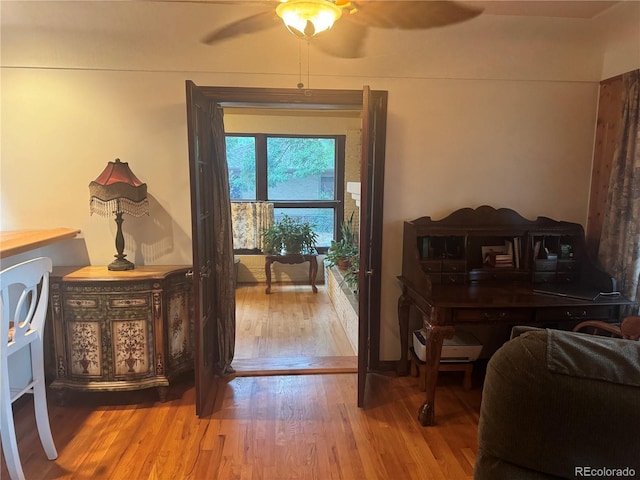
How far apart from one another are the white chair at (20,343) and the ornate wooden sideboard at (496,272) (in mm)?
2071

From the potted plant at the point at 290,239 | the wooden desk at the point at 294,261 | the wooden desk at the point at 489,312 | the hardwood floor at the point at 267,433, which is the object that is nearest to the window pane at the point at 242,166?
the potted plant at the point at 290,239

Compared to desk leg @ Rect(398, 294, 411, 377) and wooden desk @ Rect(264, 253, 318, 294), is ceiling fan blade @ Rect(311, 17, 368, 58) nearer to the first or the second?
desk leg @ Rect(398, 294, 411, 377)

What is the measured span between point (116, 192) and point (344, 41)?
1818 millimetres

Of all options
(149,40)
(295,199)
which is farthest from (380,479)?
(295,199)

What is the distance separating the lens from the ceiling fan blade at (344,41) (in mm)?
2875

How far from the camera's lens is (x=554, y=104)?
10.1 ft

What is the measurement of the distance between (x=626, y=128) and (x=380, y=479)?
2.60 meters

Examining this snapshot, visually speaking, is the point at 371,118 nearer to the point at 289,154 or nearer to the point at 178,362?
the point at 178,362

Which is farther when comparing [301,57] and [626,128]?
[301,57]

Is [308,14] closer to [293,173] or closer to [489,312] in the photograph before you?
[489,312]

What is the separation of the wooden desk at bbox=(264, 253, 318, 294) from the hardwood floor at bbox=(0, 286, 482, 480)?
247 cm

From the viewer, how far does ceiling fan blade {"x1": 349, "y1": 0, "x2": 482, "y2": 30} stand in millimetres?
2553

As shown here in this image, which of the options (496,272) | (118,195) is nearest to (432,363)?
(496,272)

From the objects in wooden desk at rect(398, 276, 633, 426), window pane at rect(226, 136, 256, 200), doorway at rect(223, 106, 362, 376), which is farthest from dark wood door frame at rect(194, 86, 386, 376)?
window pane at rect(226, 136, 256, 200)
